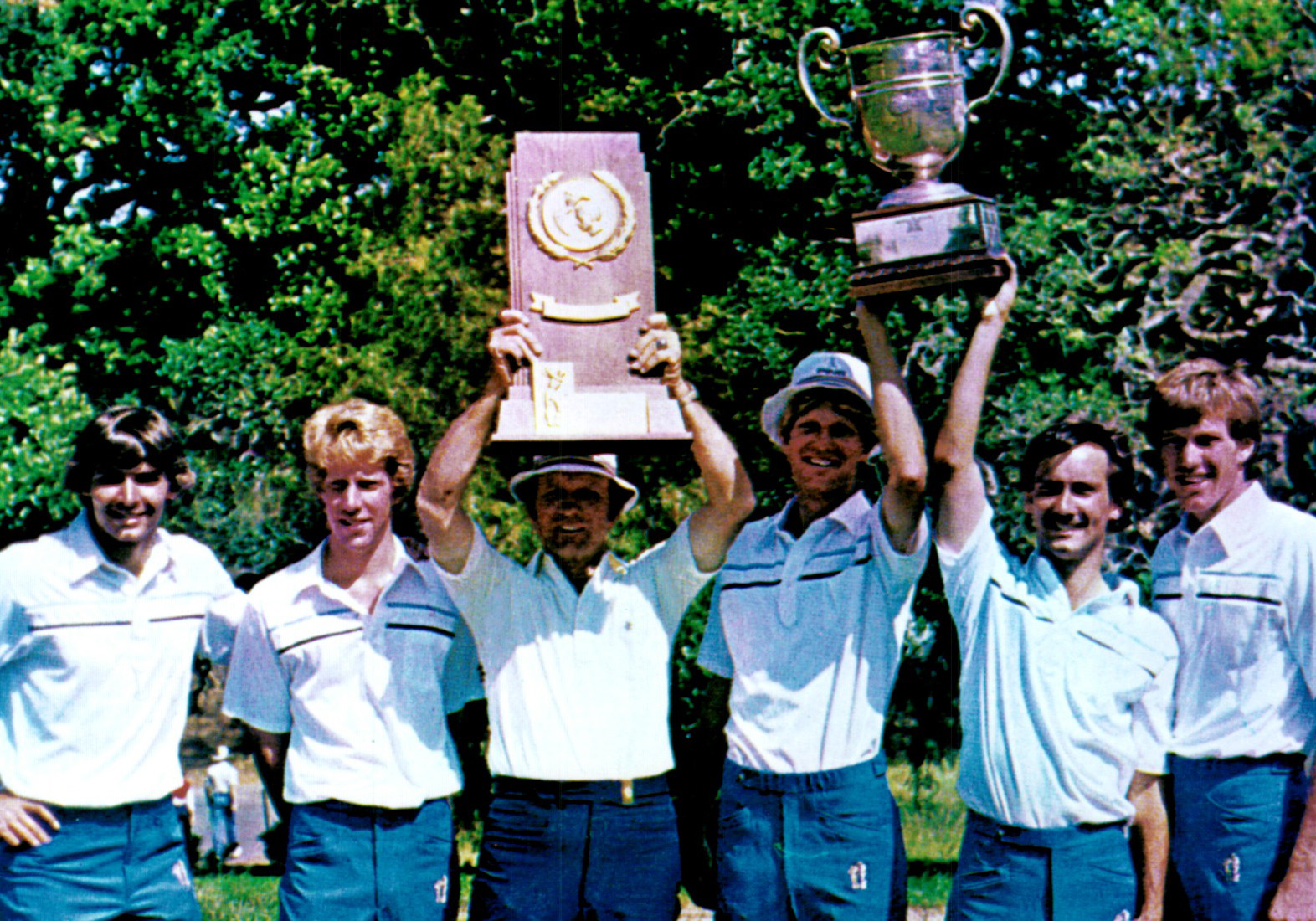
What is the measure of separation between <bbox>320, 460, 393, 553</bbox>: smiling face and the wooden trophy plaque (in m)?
0.38

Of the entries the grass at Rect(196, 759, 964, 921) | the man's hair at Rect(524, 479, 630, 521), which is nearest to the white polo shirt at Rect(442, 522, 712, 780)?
the man's hair at Rect(524, 479, 630, 521)

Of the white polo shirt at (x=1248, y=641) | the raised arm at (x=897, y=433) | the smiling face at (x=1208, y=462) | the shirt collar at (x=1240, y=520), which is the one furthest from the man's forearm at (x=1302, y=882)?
the raised arm at (x=897, y=433)

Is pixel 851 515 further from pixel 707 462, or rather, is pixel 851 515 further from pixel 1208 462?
pixel 1208 462

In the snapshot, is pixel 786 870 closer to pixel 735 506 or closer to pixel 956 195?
pixel 735 506

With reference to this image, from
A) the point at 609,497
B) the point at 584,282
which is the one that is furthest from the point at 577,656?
the point at 584,282

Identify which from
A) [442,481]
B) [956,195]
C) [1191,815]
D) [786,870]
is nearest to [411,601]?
[442,481]

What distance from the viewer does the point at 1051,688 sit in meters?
3.96

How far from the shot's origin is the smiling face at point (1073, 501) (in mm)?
4074

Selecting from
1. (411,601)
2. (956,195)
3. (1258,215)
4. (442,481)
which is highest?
(1258,215)

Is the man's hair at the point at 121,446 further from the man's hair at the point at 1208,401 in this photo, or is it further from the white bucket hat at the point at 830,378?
the man's hair at the point at 1208,401

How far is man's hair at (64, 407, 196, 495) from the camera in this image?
14.6 ft

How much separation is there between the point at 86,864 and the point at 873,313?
278 centimetres

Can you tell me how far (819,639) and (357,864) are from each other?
1.43m

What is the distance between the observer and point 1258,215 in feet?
23.5
